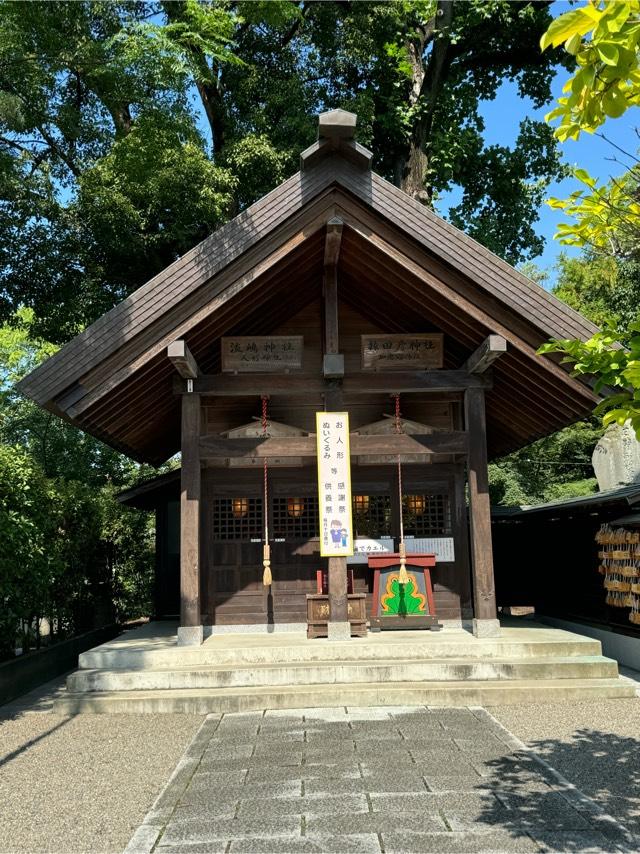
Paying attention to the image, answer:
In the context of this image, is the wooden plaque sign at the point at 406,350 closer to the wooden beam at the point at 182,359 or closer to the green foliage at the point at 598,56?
the wooden beam at the point at 182,359

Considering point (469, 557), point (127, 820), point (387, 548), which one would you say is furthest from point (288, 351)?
point (127, 820)

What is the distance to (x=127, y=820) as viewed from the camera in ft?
14.1

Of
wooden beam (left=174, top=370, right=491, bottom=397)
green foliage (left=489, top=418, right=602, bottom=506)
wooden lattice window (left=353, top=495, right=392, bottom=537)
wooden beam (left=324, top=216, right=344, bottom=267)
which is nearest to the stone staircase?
wooden lattice window (left=353, top=495, right=392, bottom=537)

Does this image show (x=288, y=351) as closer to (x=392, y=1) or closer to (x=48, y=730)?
(x=48, y=730)

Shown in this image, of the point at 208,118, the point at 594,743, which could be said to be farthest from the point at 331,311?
the point at 208,118

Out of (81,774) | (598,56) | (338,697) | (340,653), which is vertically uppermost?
(598,56)

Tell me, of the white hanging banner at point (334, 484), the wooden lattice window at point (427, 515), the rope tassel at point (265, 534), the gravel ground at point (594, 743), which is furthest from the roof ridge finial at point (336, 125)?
the gravel ground at point (594, 743)

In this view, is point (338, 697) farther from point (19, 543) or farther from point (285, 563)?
point (19, 543)

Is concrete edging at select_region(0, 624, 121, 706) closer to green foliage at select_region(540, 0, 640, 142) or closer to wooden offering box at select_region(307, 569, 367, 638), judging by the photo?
wooden offering box at select_region(307, 569, 367, 638)

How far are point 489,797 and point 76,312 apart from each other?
15.5 m

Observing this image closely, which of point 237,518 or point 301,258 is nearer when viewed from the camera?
point 301,258

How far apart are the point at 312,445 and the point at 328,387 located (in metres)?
0.82

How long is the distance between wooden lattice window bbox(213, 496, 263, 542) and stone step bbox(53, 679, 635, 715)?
353cm

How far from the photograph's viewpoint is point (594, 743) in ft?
18.9
